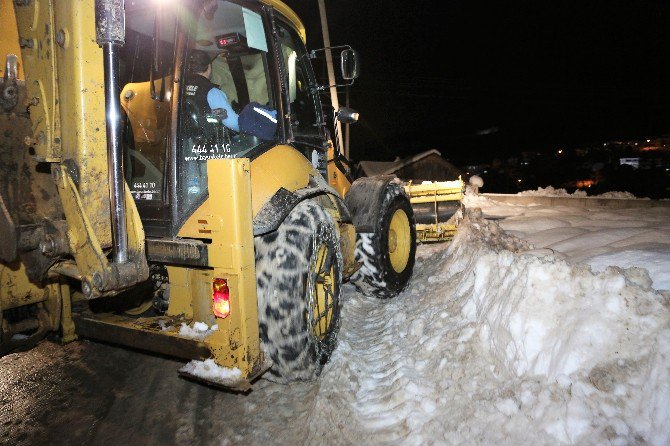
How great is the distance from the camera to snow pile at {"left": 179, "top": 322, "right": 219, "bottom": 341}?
10.2ft

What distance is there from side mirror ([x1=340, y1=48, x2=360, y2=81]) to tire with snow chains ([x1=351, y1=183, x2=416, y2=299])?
5.23ft

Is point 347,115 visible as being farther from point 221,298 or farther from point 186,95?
point 221,298

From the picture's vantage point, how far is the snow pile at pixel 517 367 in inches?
95.9

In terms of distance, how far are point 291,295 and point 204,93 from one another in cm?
176

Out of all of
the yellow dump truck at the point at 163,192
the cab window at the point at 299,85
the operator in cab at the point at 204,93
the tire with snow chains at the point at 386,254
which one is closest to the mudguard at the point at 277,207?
the yellow dump truck at the point at 163,192

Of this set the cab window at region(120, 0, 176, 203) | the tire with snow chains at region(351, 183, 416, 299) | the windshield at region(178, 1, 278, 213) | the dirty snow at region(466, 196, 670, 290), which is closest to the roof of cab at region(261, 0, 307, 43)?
the windshield at region(178, 1, 278, 213)

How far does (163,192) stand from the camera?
3293 millimetres

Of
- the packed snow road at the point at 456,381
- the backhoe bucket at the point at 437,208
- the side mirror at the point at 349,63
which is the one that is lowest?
the packed snow road at the point at 456,381

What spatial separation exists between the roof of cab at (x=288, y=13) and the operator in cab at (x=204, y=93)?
931 mm

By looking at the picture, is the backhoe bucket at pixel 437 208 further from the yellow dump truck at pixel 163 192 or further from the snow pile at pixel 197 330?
the snow pile at pixel 197 330

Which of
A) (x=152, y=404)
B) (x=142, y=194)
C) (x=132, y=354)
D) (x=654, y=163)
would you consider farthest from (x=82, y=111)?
(x=654, y=163)

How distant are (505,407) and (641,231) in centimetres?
349

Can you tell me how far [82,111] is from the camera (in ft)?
8.34

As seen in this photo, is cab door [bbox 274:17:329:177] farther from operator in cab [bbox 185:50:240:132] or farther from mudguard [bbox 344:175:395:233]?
operator in cab [bbox 185:50:240:132]
